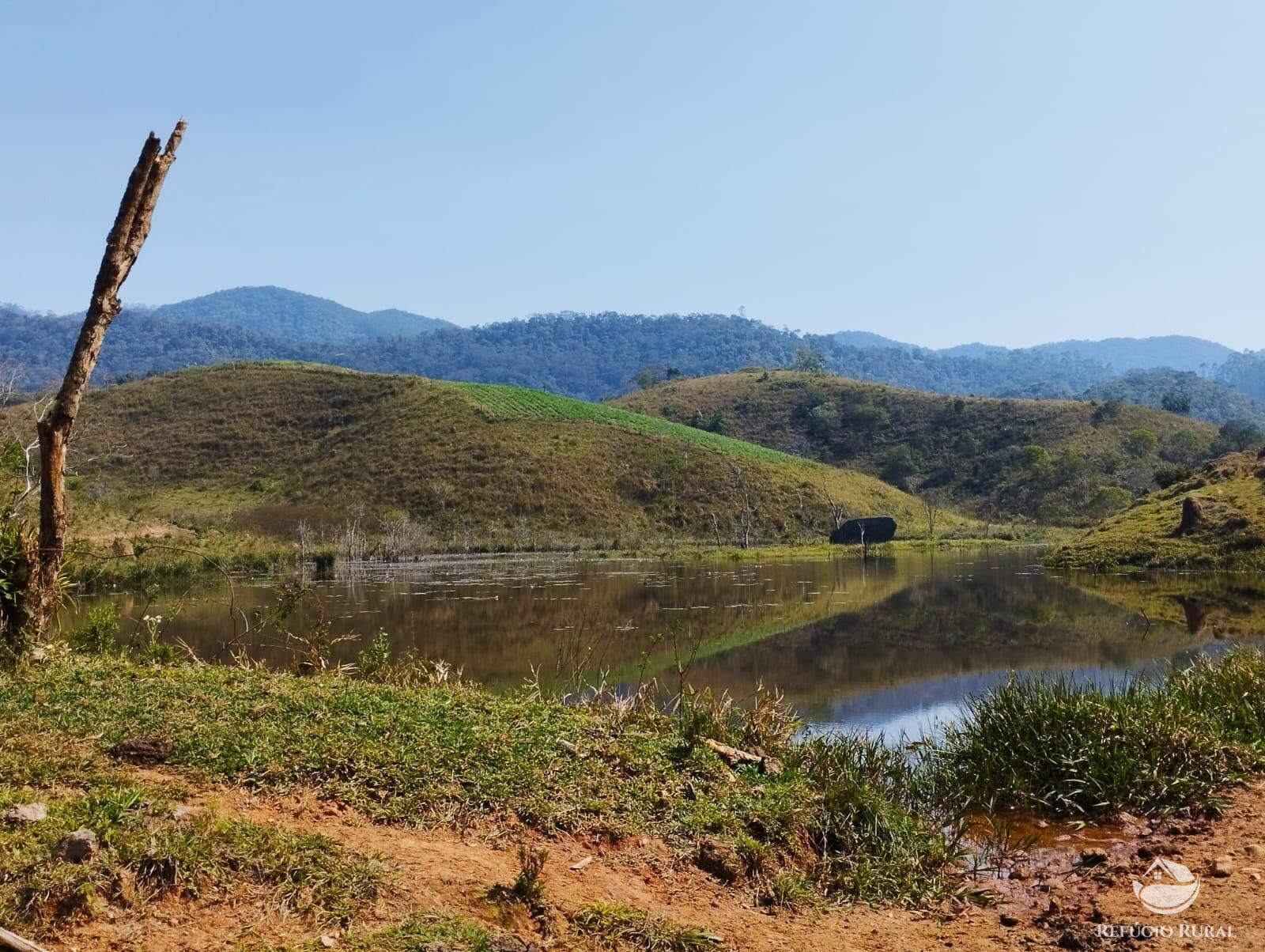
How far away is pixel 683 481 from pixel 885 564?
28.6 metres

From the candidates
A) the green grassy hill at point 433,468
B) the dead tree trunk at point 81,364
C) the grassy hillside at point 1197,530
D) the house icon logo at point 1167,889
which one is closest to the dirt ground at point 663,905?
the house icon logo at point 1167,889

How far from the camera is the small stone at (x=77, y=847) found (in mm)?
4449

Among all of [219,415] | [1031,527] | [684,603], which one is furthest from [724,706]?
[219,415]

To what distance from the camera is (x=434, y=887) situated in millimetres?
4887

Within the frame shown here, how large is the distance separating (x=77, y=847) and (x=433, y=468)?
67.0 m

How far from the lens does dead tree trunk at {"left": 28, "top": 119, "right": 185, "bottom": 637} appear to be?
880cm

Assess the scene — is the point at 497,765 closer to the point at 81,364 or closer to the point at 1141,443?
the point at 81,364

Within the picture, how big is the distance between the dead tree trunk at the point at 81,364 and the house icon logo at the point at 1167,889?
8652 mm

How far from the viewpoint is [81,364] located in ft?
30.9

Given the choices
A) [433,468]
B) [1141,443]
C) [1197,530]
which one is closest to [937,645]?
[1197,530]

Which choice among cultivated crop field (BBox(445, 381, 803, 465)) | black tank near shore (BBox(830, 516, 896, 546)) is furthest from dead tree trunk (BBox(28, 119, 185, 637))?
cultivated crop field (BBox(445, 381, 803, 465))

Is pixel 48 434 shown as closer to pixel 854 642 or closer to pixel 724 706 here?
pixel 724 706

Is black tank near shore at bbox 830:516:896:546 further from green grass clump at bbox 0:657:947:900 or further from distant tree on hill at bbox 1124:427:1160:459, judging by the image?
green grass clump at bbox 0:657:947:900

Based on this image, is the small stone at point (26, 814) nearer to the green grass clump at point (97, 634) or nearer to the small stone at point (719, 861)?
the small stone at point (719, 861)
